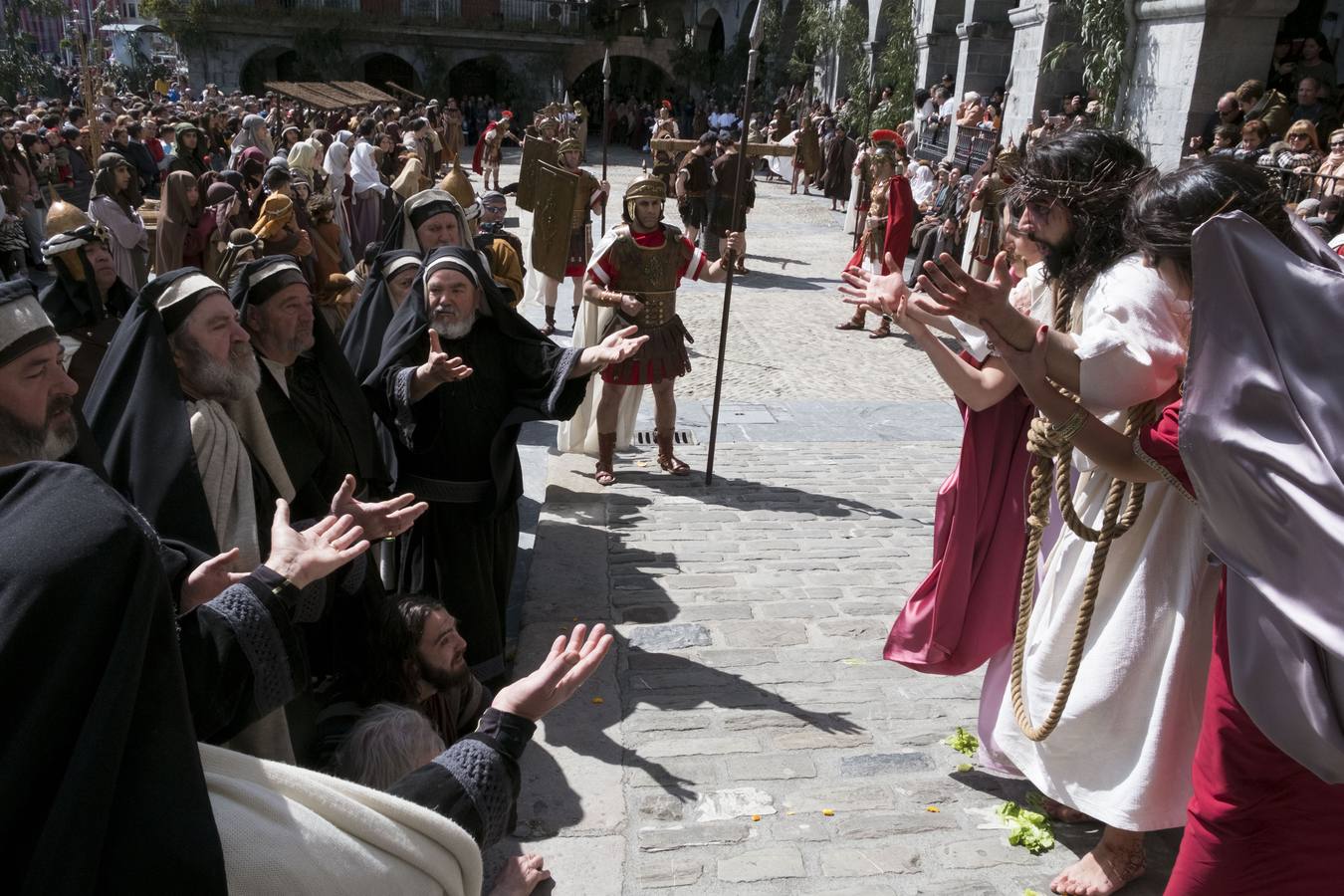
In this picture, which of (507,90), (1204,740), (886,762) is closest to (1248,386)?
(1204,740)

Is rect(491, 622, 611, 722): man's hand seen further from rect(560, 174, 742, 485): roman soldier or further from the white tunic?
rect(560, 174, 742, 485): roman soldier

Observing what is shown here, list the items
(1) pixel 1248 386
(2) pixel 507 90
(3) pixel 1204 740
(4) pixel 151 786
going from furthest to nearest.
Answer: (2) pixel 507 90 → (3) pixel 1204 740 → (1) pixel 1248 386 → (4) pixel 151 786

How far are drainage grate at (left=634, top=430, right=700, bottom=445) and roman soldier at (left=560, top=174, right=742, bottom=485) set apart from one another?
0.58 m

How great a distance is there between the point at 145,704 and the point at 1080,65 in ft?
48.5

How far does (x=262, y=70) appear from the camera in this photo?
4025 centimetres

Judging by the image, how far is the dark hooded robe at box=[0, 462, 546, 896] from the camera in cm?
120

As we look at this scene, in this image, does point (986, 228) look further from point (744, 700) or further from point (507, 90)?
point (507, 90)

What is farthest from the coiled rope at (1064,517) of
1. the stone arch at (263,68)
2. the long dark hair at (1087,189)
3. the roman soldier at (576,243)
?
the stone arch at (263,68)

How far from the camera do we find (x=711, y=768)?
11.4ft

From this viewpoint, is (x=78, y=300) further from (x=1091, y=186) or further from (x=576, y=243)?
(x=576, y=243)

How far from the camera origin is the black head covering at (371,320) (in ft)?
15.1

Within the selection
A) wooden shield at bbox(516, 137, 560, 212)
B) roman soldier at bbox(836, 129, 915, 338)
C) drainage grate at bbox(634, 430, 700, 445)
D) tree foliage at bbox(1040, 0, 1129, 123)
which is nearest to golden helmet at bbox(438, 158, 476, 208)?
wooden shield at bbox(516, 137, 560, 212)

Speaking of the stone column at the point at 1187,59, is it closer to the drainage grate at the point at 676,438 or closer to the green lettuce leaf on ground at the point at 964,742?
the drainage grate at the point at 676,438

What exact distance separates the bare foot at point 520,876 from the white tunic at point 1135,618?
1.40 m
